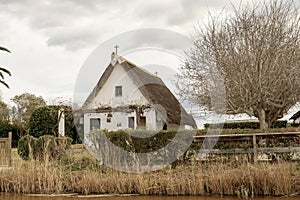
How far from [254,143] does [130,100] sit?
42.7ft

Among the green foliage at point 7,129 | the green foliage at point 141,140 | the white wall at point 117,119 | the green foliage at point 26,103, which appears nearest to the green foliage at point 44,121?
the white wall at point 117,119

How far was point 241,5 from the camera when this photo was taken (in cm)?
1661

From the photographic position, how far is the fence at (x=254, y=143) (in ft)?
34.7

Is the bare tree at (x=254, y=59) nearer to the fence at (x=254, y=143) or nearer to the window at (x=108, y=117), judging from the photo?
the fence at (x=254, y=143)

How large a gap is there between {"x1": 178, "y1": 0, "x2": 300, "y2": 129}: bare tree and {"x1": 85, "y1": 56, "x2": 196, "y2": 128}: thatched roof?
18.6 feet

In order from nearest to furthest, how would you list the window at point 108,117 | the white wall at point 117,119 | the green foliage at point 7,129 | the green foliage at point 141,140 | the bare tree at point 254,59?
1. the green foliage at point 141,140
2. the bare tree at point 254,59
3. the window at point 108,117
4. the white wall at point 117,119
5. the green foliage at point 7,129

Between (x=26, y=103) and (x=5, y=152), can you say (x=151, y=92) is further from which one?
(x=26, y=103)

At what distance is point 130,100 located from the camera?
23.1 metres

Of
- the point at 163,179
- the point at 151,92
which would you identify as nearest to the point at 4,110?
the point at 151,92

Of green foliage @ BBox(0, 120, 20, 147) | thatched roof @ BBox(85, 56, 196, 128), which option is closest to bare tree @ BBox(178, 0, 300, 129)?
thatched roof @ BBox(85, 56, 196, 128)

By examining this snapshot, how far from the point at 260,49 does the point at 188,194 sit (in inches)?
313

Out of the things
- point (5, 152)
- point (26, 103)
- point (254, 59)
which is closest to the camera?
point (5, 152)

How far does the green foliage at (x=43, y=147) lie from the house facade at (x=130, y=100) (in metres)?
7.77

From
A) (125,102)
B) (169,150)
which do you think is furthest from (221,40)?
(125,102)
